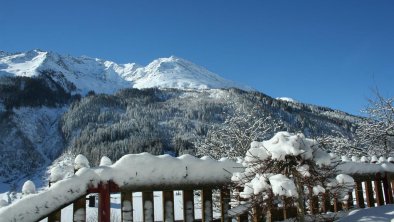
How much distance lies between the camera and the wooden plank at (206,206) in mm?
4543

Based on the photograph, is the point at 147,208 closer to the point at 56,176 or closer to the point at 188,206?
the point at 188,206

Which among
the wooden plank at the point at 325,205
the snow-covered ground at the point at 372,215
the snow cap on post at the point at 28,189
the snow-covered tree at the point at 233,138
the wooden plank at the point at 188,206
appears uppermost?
the snow-covered tree at the point at 233,138

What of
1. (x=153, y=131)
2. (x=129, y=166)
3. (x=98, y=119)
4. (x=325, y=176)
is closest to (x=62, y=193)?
(x=129, y=166)

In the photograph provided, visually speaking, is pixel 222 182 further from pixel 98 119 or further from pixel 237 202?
→ pixel 98 119

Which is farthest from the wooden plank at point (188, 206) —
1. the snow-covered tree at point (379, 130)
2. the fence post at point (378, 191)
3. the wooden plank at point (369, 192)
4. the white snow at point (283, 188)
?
the snow-covered tree at point (379, 130)

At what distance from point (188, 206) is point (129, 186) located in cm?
78

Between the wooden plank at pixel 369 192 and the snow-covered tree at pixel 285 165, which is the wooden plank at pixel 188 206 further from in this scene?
the wooden plank at pixel 369 192

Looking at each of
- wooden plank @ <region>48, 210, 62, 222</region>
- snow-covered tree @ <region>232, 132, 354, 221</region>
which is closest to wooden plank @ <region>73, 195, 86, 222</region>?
wooden plank @ <region>48, 210, 62, 222</region>

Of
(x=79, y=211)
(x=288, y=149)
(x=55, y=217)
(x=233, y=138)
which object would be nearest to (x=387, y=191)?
(x=288, y=149)

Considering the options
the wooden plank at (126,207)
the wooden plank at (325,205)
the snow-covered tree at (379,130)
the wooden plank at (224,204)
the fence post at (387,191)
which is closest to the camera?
the wooden plank at (126,207)

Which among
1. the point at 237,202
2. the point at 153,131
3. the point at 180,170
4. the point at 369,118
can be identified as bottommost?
the point at 237,202

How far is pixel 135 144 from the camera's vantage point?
150 metres

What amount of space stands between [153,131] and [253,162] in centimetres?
17044

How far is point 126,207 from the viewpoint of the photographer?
3.93 m
